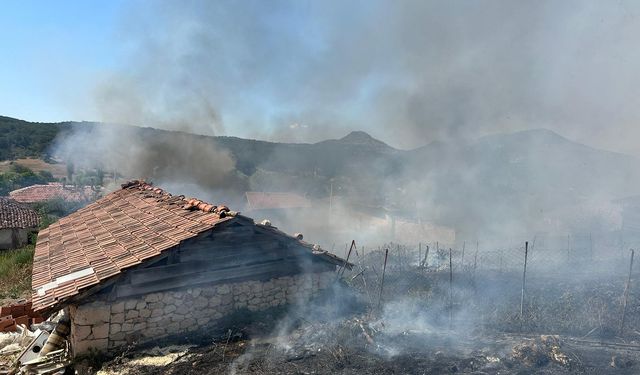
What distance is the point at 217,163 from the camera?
33625 mm

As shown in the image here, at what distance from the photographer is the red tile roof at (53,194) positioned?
30.5m

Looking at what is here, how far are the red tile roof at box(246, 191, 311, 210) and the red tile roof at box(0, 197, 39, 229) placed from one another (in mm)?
14208

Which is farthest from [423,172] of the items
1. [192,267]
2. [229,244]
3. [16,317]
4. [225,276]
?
[16,317]

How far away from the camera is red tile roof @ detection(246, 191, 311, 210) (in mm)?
32781

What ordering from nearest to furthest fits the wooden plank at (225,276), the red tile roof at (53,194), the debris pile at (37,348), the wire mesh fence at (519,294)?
the debris pile at (37,348)
the wooden plank at (225,276)
the wire mesh fence at (519,294)
the red tile roof at (53,194)

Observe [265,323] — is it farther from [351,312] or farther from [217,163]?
[217,163]

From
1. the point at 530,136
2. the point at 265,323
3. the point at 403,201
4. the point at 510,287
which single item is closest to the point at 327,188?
the point at 403,201

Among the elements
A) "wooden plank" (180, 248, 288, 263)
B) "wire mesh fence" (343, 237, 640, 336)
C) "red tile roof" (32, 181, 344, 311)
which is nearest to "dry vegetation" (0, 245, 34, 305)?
"red tile roof" (32, 181, 344, 311)

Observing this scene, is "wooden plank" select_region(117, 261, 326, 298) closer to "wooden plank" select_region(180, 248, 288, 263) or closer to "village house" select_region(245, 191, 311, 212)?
"wooden plank" select_region(180, 248, 288, 263)

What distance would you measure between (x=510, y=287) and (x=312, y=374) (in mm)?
8173

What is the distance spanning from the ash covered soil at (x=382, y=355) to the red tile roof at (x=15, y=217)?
782 inches

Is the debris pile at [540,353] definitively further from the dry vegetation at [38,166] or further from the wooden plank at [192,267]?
the dry vegetation at [38,166]

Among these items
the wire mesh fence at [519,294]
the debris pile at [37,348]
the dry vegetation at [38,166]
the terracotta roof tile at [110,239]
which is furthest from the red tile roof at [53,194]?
the wire mesh fence at [519,294]

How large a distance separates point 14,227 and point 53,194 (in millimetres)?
11888
